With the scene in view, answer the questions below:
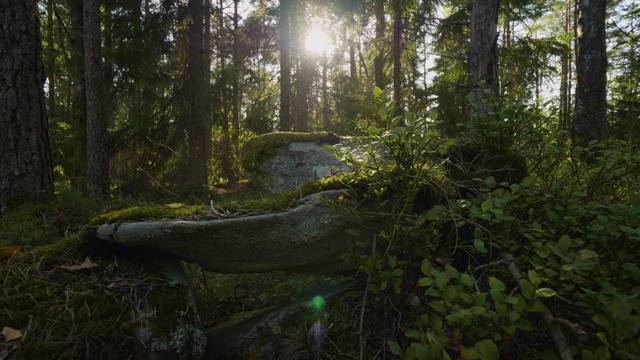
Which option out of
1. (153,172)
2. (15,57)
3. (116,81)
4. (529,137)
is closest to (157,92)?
(116,81)

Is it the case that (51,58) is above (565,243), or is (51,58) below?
above

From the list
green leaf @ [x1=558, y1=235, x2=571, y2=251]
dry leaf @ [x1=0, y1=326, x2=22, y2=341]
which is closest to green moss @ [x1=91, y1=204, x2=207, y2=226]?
dry leaf @ [x1=0, y1=326, x2=22, y2=341]

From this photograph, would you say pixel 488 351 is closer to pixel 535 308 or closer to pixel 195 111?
pixel 535 308

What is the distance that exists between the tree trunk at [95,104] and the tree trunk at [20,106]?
282 cm

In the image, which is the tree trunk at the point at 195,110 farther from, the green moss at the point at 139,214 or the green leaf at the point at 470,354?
the green leaf at the point at 470,354

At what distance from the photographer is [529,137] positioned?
7.99 ft

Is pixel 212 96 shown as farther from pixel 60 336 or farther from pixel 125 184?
pixel 60 336

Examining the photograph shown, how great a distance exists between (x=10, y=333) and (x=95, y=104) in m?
6.89

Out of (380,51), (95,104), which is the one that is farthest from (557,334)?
(380,51)

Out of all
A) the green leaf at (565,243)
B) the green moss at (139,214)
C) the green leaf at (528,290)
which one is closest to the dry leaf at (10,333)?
the green moss at (139,214)

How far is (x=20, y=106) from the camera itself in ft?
13.1

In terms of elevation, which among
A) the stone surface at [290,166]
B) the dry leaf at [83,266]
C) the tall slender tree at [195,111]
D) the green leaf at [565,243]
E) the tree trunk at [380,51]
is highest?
the tree trunk at [380,51]

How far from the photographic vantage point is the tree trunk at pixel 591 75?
5.82 meters

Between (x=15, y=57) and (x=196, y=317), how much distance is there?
414 cm
